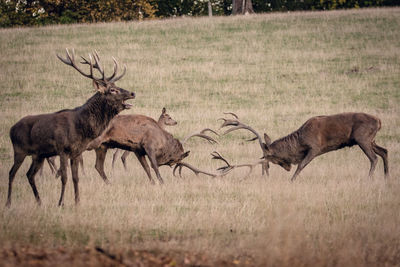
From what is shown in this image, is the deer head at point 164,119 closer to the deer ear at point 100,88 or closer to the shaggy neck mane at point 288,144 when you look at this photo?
the shaggy neck mane at point 288,144

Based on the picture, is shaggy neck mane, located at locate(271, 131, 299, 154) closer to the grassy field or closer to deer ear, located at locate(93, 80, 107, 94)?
the grassy field

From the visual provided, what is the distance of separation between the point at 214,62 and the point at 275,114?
8129mm

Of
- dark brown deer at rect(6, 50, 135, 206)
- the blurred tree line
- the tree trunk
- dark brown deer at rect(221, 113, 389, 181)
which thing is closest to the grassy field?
dark brown deer at rect(221, 113, 389, 181)

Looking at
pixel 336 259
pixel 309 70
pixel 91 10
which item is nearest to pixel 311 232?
pixel 336 259

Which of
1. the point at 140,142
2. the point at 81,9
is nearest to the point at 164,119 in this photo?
the point at 140,142

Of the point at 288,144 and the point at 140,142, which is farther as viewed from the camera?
the point at 288,144

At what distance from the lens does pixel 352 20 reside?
3531cm

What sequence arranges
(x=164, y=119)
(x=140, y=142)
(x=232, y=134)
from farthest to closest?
1. (x=232, y=134)
2. (x=164, y=119)
3. (x=140, y=142)

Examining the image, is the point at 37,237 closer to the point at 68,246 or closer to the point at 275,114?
the point at 68,246

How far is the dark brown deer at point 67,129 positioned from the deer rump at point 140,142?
2.18 metres

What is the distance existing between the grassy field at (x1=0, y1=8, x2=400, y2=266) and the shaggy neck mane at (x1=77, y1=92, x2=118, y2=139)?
112cm

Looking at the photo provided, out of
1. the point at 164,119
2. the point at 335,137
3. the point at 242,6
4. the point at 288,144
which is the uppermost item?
the point at 242,6

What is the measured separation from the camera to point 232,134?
1997cm

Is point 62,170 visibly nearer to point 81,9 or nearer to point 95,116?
point 95,116
